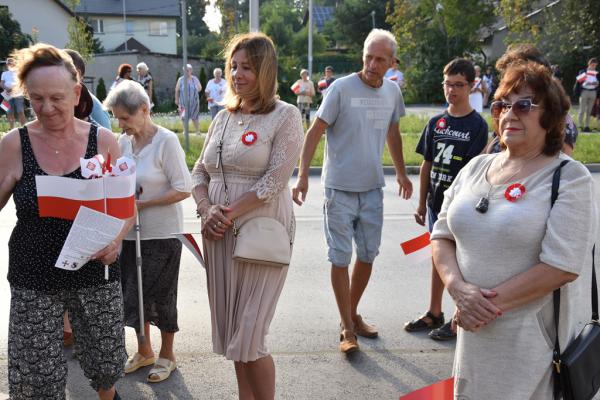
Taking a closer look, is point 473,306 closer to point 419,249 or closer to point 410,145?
point 419,249

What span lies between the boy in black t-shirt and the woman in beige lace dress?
5.21 ft

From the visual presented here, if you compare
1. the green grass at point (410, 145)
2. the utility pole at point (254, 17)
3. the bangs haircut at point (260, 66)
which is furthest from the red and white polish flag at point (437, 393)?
the green grass at point (410, 145)

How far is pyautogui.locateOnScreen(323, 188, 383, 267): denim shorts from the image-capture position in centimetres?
448

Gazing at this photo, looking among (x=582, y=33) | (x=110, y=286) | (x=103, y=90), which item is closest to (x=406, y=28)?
(x=582, y=33)

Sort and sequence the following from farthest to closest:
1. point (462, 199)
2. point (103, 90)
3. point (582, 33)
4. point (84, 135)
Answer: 1. point (103, 90)
2. point (582, 33)
3. point (84, 135)
4. point (462, 199)

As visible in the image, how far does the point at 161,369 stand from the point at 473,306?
92.3 inches

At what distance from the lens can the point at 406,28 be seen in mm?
35594

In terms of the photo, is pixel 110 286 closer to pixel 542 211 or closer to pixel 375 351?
pixel 542 211

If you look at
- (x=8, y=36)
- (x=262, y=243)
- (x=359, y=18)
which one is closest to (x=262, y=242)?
(x=262, y=243)

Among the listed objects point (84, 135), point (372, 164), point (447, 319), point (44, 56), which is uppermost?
point (44, 56)

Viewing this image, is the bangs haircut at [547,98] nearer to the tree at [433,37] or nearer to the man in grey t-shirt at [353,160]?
the man in grey t-shirt at [353,160]

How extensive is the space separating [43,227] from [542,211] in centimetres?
199

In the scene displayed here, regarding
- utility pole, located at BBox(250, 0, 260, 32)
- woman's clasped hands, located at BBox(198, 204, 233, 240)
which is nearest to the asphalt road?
woman's clasped hands, located at BBox(198, 204, 233, 240)

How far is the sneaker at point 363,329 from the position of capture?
471 centimetres
